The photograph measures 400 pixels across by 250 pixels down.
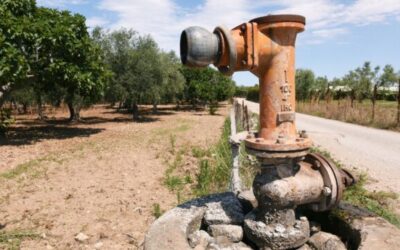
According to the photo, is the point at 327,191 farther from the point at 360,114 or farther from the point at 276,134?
the point at 360,114

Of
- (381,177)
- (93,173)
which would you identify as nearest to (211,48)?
(381,177)

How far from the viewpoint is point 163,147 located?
14.3m

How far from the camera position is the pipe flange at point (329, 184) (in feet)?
7.69

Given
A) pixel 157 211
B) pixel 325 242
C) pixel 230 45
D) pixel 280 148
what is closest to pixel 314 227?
pixel 325 242

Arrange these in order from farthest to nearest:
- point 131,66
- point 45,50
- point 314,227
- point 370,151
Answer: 1. point 131,66
2. point 45,50
3. point 370,151
4. point 314,227

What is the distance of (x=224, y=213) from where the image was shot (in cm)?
268

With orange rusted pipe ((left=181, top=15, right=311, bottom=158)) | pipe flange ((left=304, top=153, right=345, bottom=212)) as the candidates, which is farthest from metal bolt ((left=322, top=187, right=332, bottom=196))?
orange rusted pipe ((left=181, top=15, right=311, bottom=158))

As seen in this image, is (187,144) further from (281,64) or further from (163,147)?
(281,64)

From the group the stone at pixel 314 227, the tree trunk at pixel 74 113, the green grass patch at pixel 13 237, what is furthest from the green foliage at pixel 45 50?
the stone at pixel 314 227

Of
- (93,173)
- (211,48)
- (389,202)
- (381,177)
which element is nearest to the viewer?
(211,48)

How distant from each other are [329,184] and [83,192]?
6.80 meters

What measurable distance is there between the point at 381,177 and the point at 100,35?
24266 mm

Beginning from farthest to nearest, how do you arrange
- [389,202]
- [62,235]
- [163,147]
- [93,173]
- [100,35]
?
[100,35]
[163,147]
[93,173]
[389,202]
[62,235]

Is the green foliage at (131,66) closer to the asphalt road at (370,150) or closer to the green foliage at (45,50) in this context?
the green foliage at (45,50)
